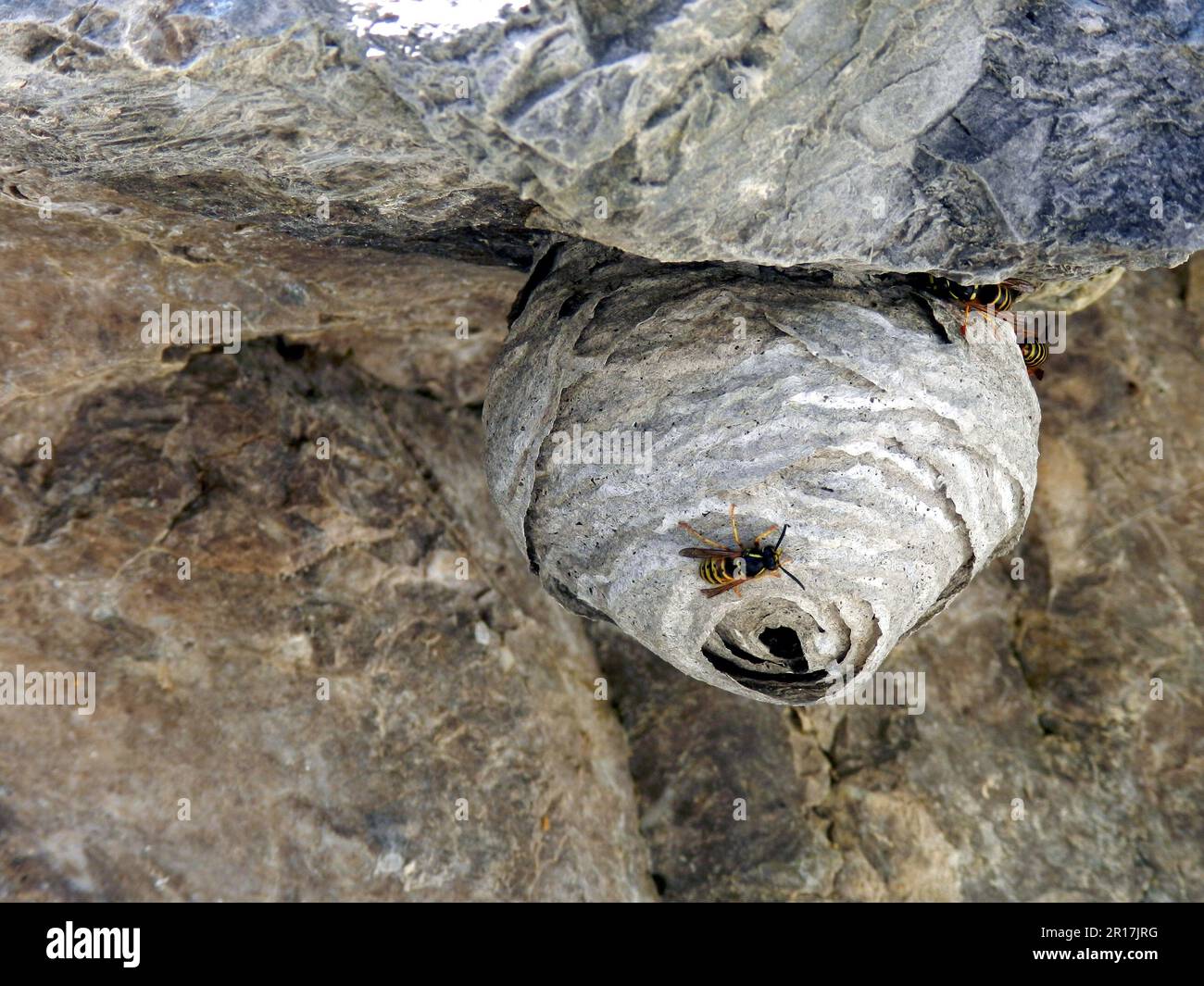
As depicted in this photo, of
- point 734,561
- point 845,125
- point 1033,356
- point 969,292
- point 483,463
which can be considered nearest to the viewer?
point 845,125

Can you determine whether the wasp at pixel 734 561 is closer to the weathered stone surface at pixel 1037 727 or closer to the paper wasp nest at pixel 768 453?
the paper wasp nest at pixel 768 453

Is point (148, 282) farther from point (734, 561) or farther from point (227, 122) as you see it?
point (734, 561)

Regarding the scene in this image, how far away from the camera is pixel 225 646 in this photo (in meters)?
2.29

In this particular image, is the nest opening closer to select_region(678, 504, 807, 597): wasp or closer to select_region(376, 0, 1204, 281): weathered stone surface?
select_region(678, 504, 807, 597): wasp

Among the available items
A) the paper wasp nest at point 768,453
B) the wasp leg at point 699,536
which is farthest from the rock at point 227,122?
the wasp leg at point 699,536

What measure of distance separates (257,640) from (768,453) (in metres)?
1.24

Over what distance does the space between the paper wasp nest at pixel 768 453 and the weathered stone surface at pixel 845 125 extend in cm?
22

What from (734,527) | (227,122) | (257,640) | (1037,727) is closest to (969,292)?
(734,527)

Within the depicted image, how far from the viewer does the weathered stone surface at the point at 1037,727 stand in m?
2.71

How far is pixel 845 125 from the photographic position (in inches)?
58.7

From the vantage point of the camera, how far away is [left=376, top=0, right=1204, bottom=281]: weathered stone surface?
1.30 metres

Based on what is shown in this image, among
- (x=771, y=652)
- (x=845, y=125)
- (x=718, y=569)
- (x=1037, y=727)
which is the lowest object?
(x=1037, y=727)
